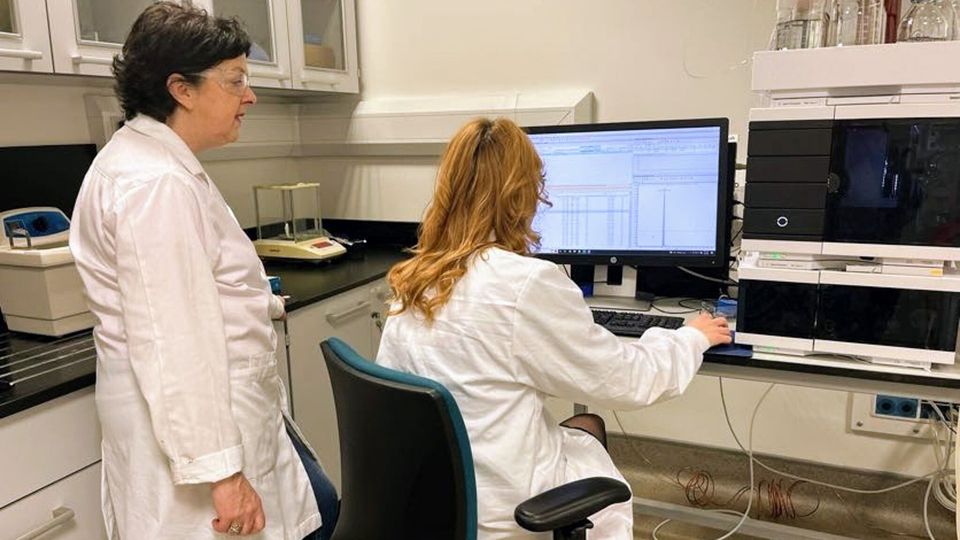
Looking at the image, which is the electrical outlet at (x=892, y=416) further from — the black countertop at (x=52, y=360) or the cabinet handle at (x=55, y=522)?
the cabinet handle at (x=55, y=522)

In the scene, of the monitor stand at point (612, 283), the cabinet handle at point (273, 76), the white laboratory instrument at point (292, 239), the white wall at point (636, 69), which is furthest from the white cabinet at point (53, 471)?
the white wall at point (636, 69)

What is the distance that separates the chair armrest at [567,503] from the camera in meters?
1.08

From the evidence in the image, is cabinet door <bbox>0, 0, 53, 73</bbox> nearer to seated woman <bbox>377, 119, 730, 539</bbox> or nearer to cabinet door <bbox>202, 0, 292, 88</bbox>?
cabinet door <bbox>202, 0, 292, 88</bbox>

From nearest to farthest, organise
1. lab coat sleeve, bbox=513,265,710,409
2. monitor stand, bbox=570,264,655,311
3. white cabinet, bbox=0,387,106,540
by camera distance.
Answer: lab coat sleeve, bbox=513,265,710,409, white cabinet, bbox=0,387,106,540, monitor stand, bbox=570,264,655,311

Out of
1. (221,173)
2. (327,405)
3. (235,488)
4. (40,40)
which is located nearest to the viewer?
(235,488)

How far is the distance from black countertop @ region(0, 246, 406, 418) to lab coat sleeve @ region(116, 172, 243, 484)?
333 millimetres

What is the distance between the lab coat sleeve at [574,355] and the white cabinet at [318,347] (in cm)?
103

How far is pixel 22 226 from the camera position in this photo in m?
1.72

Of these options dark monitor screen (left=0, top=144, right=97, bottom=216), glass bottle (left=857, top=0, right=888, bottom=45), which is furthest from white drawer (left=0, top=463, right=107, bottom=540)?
glass bottle (left=857, top=0, right=888, bottom=45)

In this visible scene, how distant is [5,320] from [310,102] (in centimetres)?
154

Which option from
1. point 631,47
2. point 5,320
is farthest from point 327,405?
point 631,47

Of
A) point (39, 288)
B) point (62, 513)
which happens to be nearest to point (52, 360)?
point (39, 288)

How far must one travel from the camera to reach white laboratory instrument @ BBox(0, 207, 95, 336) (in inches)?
60.7

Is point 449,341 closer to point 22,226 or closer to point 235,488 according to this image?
point 235,488
